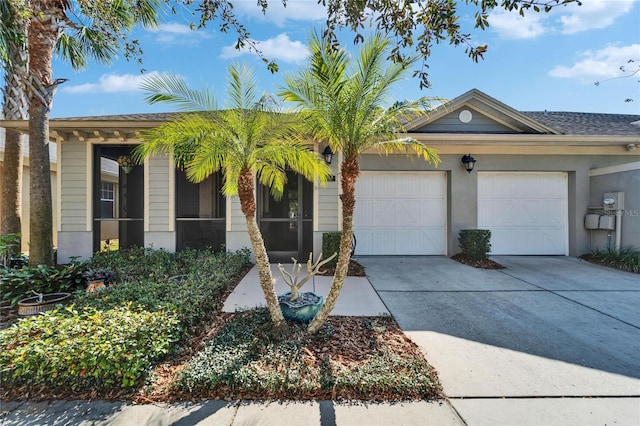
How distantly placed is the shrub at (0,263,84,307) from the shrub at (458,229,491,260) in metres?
8.43

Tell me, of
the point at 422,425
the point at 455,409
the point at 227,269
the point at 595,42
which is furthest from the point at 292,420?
the point at 595,42

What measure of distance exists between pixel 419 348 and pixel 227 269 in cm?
389

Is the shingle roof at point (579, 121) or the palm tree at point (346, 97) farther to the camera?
the shingle roof at point (579, 121)

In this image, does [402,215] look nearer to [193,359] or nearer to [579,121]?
[193,359]

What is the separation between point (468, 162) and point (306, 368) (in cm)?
713

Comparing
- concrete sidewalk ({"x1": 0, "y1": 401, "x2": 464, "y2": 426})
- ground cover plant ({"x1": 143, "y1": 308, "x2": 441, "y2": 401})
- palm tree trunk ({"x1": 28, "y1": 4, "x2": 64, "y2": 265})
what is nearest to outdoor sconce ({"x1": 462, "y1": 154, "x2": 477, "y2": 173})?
ground cover plant ({"x1": 143, "y1": 308, "x2": 441, "y2": 401})

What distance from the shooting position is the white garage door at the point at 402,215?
8.10m

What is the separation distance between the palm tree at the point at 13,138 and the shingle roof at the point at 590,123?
39.9ft

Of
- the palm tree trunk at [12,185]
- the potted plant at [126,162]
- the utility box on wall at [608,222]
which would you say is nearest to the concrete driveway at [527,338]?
the utility box on wall at [608,222]

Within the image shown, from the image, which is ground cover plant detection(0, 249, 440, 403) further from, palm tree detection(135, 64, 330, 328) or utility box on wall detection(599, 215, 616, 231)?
utility box on wall detection(599, 215, 616, 231)

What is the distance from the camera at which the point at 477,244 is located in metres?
7.18

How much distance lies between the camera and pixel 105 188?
9.43m

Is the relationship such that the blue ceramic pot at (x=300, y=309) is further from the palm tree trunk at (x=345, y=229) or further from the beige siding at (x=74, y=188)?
the beige siding at (x=74, y=188)

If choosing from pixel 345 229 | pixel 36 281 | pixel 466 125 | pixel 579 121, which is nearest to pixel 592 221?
pixel 579 121
